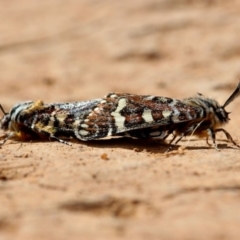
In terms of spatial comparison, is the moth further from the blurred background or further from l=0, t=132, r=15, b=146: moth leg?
the blurred background

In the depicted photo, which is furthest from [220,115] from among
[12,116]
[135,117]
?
[12,116]

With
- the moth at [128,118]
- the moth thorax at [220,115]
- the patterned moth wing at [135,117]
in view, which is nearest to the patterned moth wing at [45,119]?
the moth at [128,118]

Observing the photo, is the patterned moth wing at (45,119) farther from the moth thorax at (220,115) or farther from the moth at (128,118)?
the moth thorax at (220,115)

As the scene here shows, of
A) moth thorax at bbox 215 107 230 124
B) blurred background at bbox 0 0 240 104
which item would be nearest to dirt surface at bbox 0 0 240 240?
blurred background at bbox 0 0 240 104

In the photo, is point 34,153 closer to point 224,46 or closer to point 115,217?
point 115,217

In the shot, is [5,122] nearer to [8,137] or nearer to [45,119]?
[8,137]

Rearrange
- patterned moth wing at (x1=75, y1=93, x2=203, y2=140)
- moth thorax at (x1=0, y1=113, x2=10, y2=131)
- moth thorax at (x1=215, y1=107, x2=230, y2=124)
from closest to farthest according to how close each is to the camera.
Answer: patterned moth wing at (x1=75, y1=93, x2=203, y2=140), moth thorax at (x1=215, y1=107, x2=230, y2=124), moth thorax at (x1=0, y1=113, x2=10, y2=131)
